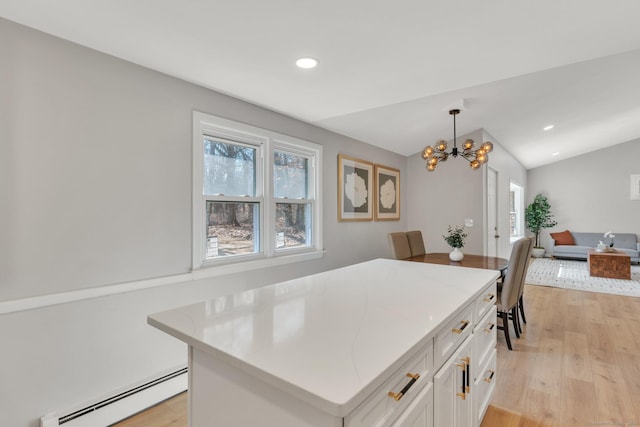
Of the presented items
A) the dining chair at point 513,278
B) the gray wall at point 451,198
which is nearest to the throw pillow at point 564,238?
the gray wall at point 451,198

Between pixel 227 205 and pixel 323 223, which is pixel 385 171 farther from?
pixel 227 205

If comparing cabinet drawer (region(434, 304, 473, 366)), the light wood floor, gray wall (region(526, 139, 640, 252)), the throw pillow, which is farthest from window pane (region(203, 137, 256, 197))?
gray wall (region(526, 139, 640, 252))

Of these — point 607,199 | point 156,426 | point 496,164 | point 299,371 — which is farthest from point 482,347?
point 607,199

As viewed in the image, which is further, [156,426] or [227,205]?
[227,205]

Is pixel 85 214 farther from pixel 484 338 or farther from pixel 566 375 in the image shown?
pixel 566 375

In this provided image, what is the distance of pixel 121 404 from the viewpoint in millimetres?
1909

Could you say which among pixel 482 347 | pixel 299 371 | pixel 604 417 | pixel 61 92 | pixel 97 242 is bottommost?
pixel 604 417

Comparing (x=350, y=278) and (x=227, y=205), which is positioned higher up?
(x=227, y=205)

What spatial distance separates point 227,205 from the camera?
269 cm

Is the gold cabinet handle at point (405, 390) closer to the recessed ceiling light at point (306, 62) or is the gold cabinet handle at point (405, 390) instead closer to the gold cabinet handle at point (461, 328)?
the gold cabinet handle at point (461, 328)

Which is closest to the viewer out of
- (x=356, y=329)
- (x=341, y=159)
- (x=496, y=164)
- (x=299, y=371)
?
(x=299, y=371)

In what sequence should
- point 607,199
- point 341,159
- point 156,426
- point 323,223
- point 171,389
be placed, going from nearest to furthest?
point 156,426, point 171,389, point 323,223, point 341,159, point 607,199

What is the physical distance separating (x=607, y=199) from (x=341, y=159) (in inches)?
315

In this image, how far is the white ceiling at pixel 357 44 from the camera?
1592 millimetres
